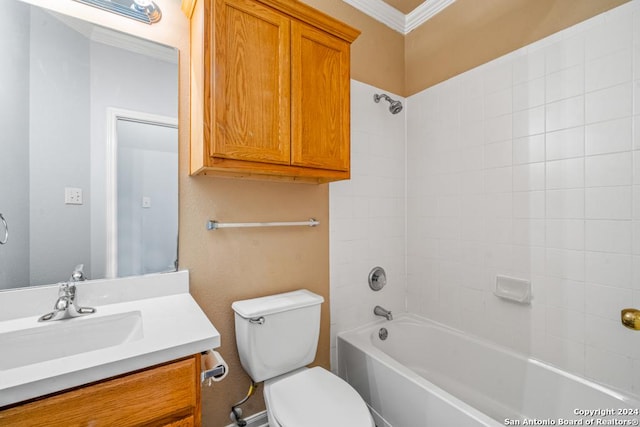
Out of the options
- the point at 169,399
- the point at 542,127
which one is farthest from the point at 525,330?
the point at 169,399

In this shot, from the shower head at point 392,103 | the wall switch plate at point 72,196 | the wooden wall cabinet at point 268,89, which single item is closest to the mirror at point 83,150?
the wall switch plate at point 72,196

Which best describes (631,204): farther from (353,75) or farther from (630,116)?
(353,75)

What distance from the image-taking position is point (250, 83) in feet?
3.91

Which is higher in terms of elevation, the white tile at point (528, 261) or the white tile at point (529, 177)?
the white tile at point (529, 177)

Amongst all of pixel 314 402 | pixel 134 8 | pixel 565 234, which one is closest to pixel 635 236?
pixel 565 234

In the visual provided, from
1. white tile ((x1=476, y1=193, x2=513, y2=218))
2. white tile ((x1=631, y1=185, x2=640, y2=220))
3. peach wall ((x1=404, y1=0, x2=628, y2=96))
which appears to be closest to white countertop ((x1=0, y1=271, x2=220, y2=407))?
white tile ((x1=476, y1=193, x2=513, y2=218))

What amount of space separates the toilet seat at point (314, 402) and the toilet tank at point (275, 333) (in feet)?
0.27

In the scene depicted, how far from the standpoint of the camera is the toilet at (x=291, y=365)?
1083 mm

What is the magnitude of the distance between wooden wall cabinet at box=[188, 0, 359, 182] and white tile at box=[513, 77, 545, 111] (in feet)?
3.11

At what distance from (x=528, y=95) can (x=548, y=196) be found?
21.7 inches

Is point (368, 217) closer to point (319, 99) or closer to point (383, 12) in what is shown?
point (319, 99)

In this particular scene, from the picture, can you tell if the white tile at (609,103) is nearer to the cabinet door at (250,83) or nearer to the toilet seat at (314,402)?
the cabinet door at (250,83)

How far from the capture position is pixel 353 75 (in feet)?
6.25

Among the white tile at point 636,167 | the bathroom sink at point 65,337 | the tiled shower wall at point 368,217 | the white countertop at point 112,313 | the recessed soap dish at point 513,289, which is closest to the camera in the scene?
the white countertop at point 112,313
